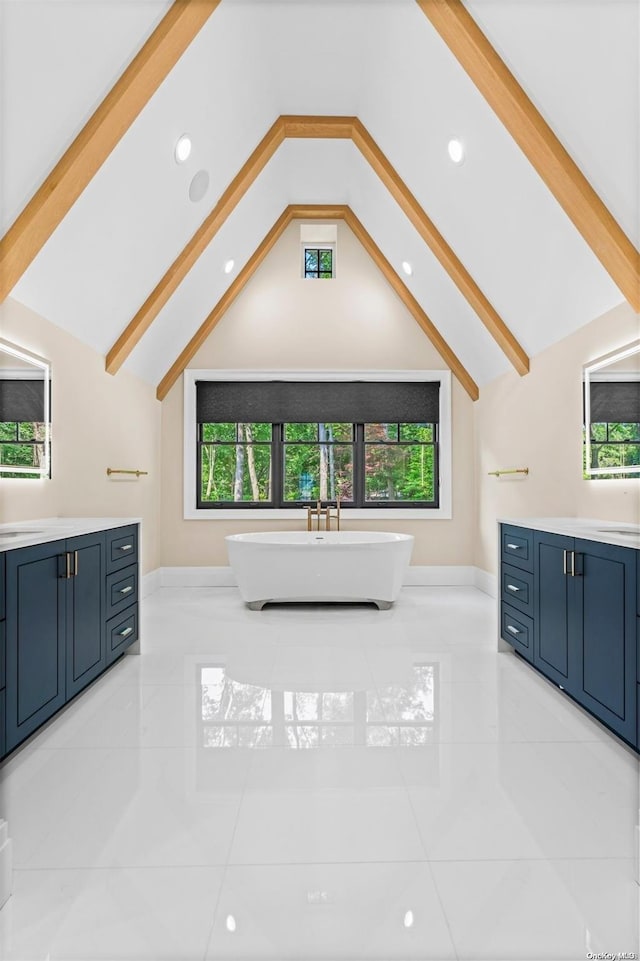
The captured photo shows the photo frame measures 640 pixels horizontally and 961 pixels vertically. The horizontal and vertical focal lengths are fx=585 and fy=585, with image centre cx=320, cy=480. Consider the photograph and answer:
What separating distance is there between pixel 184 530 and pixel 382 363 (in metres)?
2.62

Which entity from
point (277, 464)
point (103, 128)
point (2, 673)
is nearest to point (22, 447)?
point (2, 673)

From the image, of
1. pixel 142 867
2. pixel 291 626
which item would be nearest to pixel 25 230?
pixel 142 867

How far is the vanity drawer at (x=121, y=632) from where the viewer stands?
3209 mm

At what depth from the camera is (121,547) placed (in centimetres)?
338

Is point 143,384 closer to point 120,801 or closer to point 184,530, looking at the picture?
point 184,530

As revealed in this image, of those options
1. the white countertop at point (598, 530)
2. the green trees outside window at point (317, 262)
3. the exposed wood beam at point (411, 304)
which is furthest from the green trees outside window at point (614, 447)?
the green trees outside window at point (317, 262)

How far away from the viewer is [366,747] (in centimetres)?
232

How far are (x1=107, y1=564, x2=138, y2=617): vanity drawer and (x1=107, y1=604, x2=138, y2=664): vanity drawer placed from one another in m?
0.05

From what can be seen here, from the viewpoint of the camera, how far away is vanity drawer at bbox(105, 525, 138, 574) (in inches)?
127

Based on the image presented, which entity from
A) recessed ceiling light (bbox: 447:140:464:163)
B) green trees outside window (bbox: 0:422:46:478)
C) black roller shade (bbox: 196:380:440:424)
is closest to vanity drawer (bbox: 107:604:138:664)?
green trees outside window (bbox: 0:422:46:478)

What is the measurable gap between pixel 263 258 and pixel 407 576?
3.50m

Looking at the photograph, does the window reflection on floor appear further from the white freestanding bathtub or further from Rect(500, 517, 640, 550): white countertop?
the white freestanding bathtub

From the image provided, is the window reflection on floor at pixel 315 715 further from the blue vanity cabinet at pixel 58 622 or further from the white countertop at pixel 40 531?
the white countertop at pixel 40 531

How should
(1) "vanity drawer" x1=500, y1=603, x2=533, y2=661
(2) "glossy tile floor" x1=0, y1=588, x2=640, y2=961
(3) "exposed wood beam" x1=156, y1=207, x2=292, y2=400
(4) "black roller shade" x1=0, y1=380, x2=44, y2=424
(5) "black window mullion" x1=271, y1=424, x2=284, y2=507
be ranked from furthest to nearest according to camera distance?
(5) "black window mullion" x1=271, y1=424, x2=284, y2=507 → (3) "exposed wood beam" x1=156, y1=207, x2=292, y2=400 → (1) "vanity drawer" x1=500, y1=603, x2=533, y2=661 → (4) "black roller shade" x1=0, y1=380, x2=44, y2=424 → (2) "glossy tile floor" x1=0, y1=588, x2=640, y2=961
